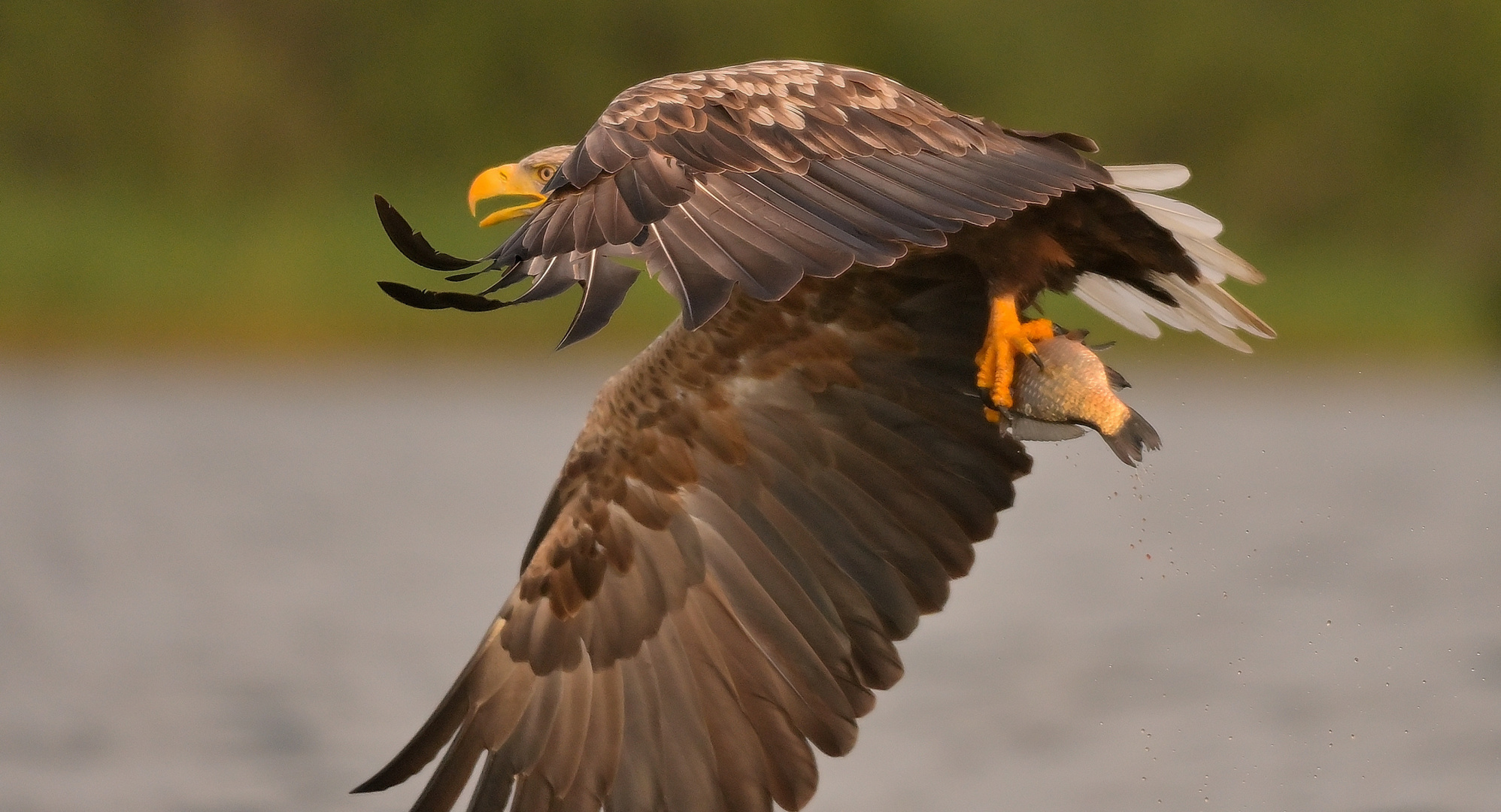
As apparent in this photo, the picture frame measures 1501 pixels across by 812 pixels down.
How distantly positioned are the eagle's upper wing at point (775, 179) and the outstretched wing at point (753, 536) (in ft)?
2.20

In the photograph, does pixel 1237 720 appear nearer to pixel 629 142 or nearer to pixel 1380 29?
pixel 629 142

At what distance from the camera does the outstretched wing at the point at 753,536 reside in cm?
488

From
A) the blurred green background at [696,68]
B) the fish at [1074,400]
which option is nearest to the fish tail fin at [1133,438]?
the fish at [1074,400]

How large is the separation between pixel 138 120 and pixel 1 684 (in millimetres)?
14237

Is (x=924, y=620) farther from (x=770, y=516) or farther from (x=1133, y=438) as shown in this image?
(x=1133, y=438)

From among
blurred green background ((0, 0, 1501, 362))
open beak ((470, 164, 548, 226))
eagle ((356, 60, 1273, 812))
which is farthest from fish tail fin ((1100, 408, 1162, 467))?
blurred green background ((0, 0, 1501, 362))

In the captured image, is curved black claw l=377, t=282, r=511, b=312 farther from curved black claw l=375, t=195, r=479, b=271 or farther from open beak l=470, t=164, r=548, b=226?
open beak l=470, t=164, r=548, b=226

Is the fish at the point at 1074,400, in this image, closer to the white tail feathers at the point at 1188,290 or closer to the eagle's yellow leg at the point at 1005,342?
the eagle's yellow leg at the point at 1005,342

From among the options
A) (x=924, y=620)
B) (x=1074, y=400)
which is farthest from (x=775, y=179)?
(x=924, y=620)

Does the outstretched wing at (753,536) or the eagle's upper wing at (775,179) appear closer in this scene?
the eagle's upper wing at (775,179)

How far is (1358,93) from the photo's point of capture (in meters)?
24.0

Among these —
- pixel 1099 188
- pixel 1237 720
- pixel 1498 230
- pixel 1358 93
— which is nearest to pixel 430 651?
pixel 1237 720

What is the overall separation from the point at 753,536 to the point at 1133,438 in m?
0.90

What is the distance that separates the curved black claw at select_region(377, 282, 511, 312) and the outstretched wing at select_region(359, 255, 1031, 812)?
125 centimetres
